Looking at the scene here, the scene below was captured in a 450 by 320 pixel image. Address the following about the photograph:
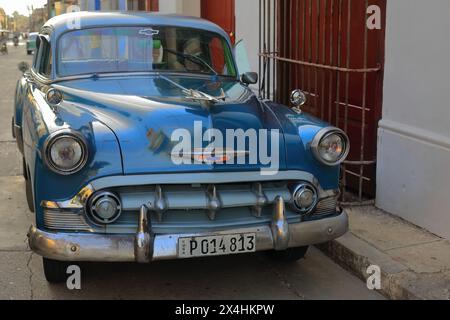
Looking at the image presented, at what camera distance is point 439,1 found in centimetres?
434

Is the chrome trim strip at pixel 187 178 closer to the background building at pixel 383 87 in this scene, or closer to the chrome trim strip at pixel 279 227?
the chrome trim strip at pixel 279 227

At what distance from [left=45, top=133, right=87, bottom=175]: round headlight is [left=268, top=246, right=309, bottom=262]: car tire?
5.57 feet

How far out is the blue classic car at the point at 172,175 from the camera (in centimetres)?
334

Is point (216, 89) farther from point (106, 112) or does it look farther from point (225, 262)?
point (225, 262)

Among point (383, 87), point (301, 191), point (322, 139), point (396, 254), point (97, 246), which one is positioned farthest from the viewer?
point (383, 87)

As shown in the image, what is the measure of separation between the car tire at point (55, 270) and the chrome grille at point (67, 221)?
48 centimetres

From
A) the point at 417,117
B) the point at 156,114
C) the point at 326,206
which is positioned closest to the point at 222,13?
the point at 417,117

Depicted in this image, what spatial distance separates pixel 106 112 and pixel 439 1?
2493 millimetres

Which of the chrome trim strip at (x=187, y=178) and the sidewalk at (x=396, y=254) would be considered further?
the sidewalk at (x=396, y=254)

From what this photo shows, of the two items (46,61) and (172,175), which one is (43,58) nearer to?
(46,61)

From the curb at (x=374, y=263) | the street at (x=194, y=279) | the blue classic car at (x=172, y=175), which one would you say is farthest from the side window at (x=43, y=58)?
the curb at (x=374, y=263)

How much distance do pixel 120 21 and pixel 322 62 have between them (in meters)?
2.35

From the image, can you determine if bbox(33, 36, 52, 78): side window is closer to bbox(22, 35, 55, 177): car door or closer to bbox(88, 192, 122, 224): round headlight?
bbox(22, 35, 55, 177): car door

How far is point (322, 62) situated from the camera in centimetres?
631
